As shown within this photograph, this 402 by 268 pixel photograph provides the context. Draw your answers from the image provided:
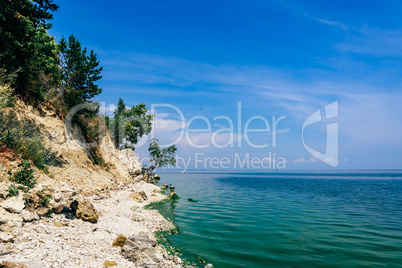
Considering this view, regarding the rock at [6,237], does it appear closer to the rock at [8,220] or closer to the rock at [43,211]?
the rock at [8,220]

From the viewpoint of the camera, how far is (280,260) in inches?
417

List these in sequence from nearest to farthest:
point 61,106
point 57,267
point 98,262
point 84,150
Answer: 1. point 57,267
2. point 98,262
3. point 61,106
4. point 84,150

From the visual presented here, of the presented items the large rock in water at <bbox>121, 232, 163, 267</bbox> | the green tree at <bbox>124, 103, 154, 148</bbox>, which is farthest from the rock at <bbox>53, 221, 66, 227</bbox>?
the green tree at <bbox>124, 103, 154, 148</bbox>

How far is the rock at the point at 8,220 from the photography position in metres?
7.44

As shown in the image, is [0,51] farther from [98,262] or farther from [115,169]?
[115,169]

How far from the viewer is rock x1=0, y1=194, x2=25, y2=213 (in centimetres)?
824

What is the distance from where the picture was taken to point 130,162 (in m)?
39.3

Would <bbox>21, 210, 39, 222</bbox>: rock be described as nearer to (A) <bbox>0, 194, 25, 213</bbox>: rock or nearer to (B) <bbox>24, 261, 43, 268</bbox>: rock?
(A) <bbox>0, 194, 25, 213</bbox>: rock

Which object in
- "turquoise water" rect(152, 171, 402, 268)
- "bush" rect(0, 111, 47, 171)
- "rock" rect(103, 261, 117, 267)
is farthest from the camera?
"bush" rect(0, 111, 47, 171)

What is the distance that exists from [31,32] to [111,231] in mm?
16719

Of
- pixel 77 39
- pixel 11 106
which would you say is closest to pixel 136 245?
pixel 11 106

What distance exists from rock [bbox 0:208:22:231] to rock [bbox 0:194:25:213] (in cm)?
23

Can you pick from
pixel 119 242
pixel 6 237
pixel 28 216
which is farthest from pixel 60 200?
pixel 119 242

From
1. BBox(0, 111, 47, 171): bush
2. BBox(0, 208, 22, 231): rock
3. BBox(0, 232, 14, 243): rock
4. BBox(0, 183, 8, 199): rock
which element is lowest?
BBox(0, 232, 14, 243): rock
